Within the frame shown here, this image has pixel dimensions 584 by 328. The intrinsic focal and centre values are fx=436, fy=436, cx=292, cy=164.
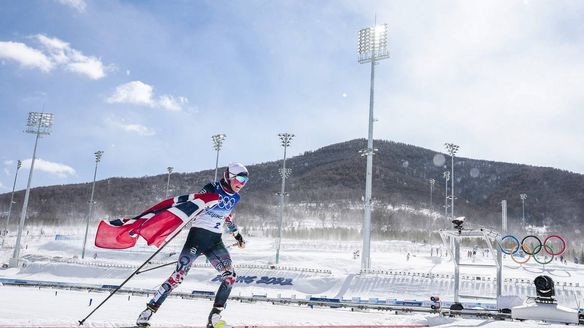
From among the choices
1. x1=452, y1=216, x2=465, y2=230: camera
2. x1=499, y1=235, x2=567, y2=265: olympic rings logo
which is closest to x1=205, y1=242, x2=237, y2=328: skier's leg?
x1=452, y1=216, x2=465, y2=230: camera

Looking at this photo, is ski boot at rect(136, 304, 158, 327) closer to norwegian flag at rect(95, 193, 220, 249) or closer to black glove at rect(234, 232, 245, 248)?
norwegian flag at rect(95, 193, 220, 249)

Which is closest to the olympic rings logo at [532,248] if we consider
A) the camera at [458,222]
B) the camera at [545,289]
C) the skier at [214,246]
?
the camera at [458,222]

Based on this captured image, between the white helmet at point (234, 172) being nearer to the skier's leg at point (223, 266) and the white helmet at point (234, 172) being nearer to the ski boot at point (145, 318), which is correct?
the skier's leg at point (223, 266)

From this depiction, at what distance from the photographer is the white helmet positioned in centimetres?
680

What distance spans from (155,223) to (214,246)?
96 centimetres

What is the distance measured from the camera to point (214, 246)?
6578 millimetres

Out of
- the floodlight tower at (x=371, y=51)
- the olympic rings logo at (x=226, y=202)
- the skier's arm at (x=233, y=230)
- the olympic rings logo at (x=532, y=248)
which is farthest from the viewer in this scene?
the floodlight tower at (x=371, y=51)

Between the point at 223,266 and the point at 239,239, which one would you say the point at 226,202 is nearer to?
the point at 239,239

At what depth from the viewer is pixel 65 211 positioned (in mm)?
172875

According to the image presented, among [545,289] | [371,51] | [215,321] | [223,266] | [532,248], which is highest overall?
[371,51]

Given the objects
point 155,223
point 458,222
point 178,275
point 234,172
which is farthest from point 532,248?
point 155,223

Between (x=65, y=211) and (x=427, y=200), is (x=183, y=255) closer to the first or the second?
(x=65, y=211)

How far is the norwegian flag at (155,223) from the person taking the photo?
642 cm

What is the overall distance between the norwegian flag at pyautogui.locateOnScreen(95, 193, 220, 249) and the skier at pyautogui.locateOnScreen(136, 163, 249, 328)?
0.66 ft
